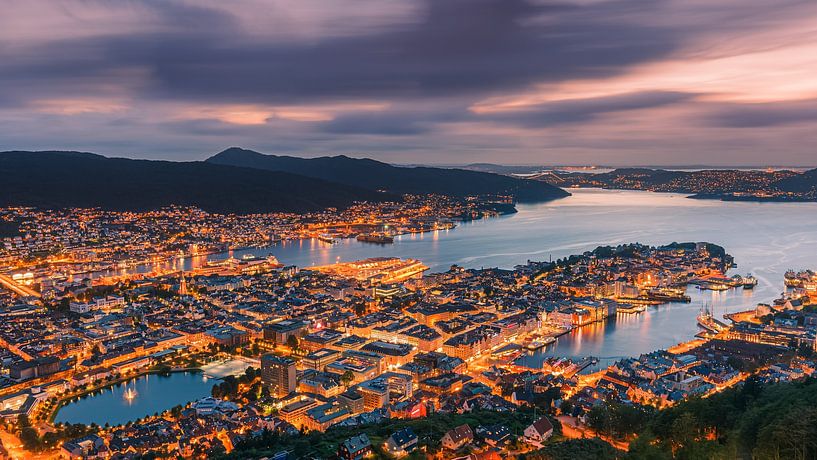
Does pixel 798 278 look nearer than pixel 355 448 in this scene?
No

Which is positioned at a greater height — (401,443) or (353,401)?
(401,443)

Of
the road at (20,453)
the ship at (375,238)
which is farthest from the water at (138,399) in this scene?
the ship at (375,238)

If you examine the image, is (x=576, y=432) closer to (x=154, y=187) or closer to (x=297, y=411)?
(x=297, y=411)

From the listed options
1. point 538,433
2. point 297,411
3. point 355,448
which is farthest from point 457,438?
point 297,411

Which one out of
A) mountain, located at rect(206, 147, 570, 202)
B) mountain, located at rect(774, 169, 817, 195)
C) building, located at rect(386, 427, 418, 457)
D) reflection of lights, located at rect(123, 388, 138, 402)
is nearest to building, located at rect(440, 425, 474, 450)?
building, located at rect(386, 427, 418, 457)

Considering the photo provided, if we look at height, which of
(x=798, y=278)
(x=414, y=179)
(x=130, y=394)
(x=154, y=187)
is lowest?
(x=130, y=394)
